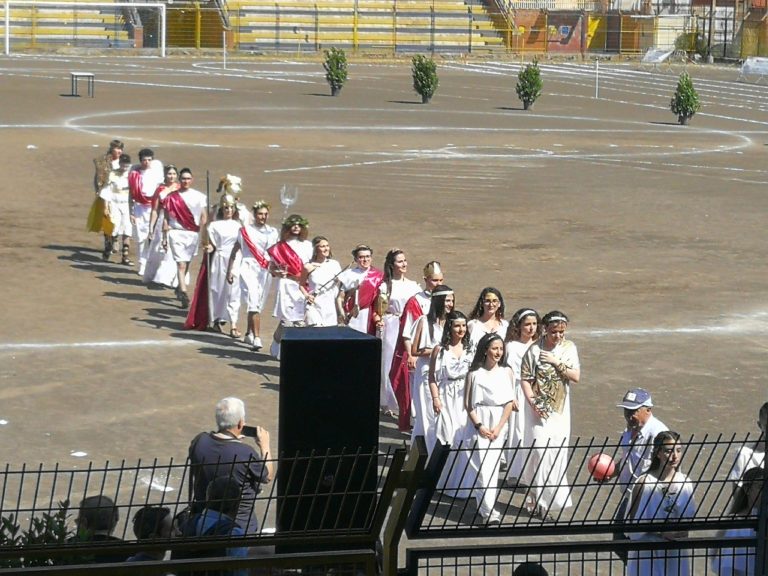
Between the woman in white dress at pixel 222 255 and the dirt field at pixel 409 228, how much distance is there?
1.26 feet

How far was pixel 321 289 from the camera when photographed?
44.5 feet

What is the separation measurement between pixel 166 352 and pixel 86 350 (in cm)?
77

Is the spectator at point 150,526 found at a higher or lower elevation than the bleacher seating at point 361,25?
lower

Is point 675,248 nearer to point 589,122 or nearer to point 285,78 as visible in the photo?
point 589,122

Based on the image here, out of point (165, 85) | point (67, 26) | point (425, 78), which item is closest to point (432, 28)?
point (67, 26)

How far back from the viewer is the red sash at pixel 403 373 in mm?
11898

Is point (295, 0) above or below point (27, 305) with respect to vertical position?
above

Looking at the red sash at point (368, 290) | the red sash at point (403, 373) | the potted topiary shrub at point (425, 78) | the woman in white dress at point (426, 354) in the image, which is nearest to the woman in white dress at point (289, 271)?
the red sash at point (368, 290)

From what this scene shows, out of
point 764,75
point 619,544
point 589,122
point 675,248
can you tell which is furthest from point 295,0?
point 619,544

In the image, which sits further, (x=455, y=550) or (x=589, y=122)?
(x=589, y=122)

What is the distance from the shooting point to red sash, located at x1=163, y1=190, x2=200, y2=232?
16828 mm

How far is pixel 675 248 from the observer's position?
826 inches

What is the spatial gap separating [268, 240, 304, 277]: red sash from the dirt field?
3.09ft

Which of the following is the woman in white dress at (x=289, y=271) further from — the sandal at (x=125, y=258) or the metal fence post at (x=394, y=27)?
the metal fence post at (x=394, y=27)
